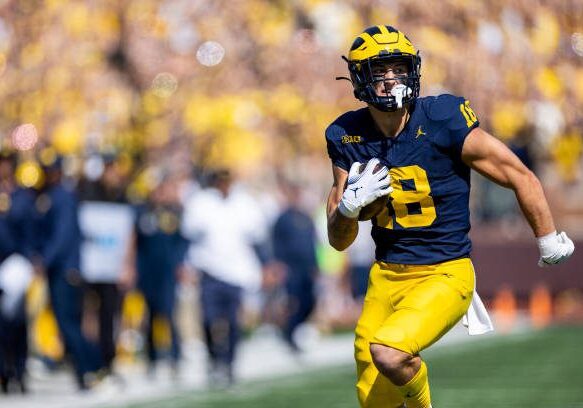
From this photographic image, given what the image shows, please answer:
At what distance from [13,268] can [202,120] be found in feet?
34.0

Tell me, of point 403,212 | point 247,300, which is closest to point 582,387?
point 403,212

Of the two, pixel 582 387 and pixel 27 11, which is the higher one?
pixel 27 11

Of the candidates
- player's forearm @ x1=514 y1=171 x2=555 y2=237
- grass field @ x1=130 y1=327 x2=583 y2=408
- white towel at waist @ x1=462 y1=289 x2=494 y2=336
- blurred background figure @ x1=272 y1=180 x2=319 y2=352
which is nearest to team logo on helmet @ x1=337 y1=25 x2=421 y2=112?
player's forearm @ x1=514 y1=171 x2=555 y2=237

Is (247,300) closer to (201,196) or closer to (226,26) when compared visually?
(226,26)

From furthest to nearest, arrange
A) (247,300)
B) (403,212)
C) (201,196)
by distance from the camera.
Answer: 1. (247,300)
2. (201,196)
3. (403,212)

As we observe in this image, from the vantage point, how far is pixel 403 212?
300 inches

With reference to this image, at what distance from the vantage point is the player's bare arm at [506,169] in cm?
739

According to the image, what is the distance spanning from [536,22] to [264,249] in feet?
21.9

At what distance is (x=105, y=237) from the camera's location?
14.8 metres

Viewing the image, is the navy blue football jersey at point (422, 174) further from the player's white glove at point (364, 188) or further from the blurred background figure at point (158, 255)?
the blurred background figure at point (158, 255)

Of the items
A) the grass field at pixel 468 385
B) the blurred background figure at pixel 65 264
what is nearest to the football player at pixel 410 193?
the grass field at pixel 468 385

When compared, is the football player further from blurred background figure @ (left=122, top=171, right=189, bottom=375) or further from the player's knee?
blurred background figure @ (left=122, top=171, right=189, bottom=375)

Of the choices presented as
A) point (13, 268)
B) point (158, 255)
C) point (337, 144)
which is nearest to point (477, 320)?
point (337, 144)

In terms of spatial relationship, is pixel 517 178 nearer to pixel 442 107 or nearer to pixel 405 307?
pixel 442 107
